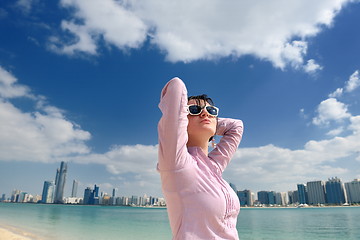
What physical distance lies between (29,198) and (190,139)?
571ft

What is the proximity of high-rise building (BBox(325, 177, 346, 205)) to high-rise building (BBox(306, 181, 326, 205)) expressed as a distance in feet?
5.50

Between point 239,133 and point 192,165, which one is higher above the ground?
point 239,133

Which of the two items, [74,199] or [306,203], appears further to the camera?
[74,199]

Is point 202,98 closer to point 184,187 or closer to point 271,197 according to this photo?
point 184,187

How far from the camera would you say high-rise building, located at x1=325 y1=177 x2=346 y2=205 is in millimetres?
89188

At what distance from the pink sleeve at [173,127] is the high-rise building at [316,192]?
10865 centimetres

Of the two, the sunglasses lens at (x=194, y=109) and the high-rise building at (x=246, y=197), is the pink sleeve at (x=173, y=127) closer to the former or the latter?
the sunglasses lens at (x=194, y=109)

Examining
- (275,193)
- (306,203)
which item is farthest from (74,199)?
(306,203)

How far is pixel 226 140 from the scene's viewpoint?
1.72 m

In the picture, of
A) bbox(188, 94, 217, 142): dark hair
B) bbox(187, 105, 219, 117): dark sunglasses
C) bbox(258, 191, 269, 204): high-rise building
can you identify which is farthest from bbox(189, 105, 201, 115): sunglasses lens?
bbox(258, 191, 269, 204): high-rise building

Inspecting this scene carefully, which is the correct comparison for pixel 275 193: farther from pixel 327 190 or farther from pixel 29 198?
pixel 29 198

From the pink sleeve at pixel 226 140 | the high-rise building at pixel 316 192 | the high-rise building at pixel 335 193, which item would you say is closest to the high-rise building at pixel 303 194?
the high-rise building at pixel 316 192

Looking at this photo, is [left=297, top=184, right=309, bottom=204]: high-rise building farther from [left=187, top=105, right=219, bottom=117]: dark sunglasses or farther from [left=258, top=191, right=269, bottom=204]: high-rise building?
[left=187, top=105, right=219, bottom=117]: dark sunglasses

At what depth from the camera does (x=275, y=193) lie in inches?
4547
